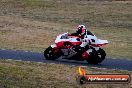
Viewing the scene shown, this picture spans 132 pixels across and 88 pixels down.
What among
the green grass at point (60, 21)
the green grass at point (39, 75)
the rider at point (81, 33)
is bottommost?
the green grass at point (60, 21)

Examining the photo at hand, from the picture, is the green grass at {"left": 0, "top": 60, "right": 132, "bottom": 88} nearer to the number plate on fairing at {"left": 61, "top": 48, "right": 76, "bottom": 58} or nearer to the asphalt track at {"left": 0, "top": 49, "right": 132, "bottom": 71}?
the asphalt track at {"left": 0, "top": 49, "right": 132, "bottom": 71}

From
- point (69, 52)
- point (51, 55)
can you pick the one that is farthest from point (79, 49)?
point (51, 55)

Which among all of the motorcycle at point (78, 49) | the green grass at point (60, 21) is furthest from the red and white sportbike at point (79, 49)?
the green grass at point (60, 21)

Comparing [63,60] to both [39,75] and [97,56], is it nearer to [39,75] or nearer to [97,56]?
[97,56]

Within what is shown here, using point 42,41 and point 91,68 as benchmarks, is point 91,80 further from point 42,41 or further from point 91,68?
point 42,41

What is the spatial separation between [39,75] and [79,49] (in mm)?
4793

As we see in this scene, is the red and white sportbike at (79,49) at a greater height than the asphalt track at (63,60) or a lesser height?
greater

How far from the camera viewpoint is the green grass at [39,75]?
1772cm

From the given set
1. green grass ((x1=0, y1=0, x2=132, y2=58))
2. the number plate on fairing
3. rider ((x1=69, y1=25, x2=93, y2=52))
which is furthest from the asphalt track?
green grass ((x1=0, y1=0, x2=132, y2=58))

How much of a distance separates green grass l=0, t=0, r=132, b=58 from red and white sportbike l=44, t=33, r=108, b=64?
4829mm

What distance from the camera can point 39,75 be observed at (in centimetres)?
1942

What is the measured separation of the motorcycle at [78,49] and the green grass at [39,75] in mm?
1488

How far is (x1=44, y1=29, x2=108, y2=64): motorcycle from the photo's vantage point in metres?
23.5

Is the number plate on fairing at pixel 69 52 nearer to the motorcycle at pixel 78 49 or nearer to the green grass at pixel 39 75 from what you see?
the motorcycle at pixel 78 49
